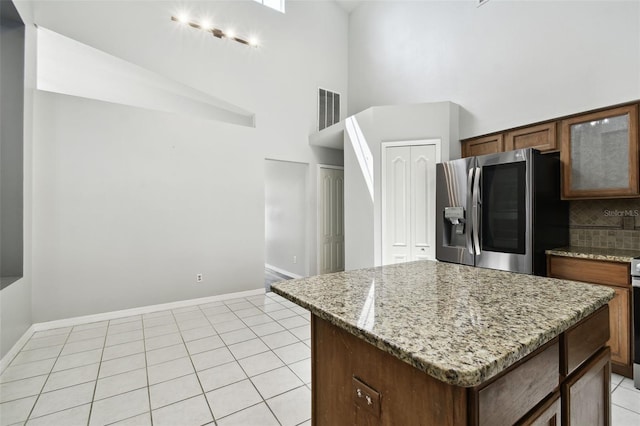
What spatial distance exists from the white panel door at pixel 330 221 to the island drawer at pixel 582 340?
4323 mm

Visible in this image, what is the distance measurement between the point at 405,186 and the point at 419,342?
319 cm

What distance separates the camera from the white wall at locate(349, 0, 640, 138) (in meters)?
2.58

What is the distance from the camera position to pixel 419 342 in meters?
0.74

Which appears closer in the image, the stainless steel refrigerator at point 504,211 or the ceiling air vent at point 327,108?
the stainless steel refrigerator at point 504,211

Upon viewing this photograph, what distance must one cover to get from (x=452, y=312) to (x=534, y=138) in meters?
3.02

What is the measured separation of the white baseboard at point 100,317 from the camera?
264 cm

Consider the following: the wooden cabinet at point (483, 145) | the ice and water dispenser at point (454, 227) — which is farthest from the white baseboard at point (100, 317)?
the wooden cabinet at point (483, 145)

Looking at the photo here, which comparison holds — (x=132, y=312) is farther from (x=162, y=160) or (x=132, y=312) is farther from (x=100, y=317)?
(x=162, y=160)

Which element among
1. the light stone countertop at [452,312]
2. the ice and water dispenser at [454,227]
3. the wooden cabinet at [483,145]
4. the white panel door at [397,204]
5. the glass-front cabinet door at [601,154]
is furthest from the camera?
the white panel door at [397,204]

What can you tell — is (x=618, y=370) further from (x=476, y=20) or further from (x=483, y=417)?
(x=476, y=20)

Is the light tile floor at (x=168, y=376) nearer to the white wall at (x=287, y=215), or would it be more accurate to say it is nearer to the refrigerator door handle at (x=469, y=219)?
the refrigerator door handle at (x=469, y=219)

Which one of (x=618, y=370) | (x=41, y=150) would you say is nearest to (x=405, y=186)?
(x=618, y=370)

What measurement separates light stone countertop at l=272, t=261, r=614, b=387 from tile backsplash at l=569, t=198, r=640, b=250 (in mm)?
2010

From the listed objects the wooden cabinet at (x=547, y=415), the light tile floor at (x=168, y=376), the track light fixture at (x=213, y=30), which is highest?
the track light fixture at (x=213, y=30)
